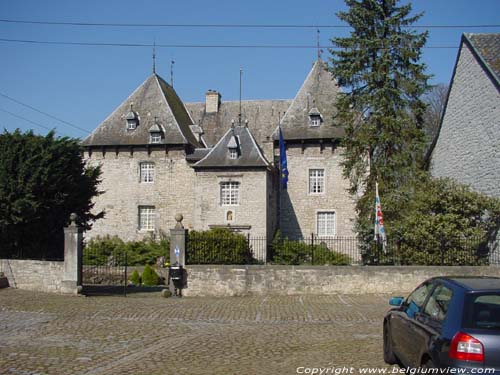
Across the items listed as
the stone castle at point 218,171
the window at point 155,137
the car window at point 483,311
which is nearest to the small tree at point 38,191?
the stone castle at point 218,171

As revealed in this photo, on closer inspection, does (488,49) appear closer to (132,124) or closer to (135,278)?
(135,278)

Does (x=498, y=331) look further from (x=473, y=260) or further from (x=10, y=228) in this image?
(x=10, y=228)

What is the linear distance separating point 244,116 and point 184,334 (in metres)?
28.8

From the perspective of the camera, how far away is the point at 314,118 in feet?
106

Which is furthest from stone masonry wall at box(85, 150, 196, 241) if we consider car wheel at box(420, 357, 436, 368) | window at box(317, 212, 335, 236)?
car wheel at box(420, 357, 436, 368)

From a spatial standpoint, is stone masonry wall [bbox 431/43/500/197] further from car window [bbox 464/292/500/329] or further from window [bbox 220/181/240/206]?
car window [bbox 464/292/500/329]

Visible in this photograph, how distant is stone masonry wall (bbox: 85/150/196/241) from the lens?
33125 mm

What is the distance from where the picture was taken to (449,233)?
17703 mm

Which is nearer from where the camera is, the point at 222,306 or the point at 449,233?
the point at 222,306

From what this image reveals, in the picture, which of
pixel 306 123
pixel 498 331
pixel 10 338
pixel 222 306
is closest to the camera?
pixel 498 331

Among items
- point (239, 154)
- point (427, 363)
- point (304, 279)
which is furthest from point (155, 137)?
point (427, 363)

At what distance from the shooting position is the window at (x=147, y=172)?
3362 cm

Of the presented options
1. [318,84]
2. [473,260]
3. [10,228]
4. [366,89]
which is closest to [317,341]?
[473,260]

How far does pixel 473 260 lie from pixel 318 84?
19454 millimetres
